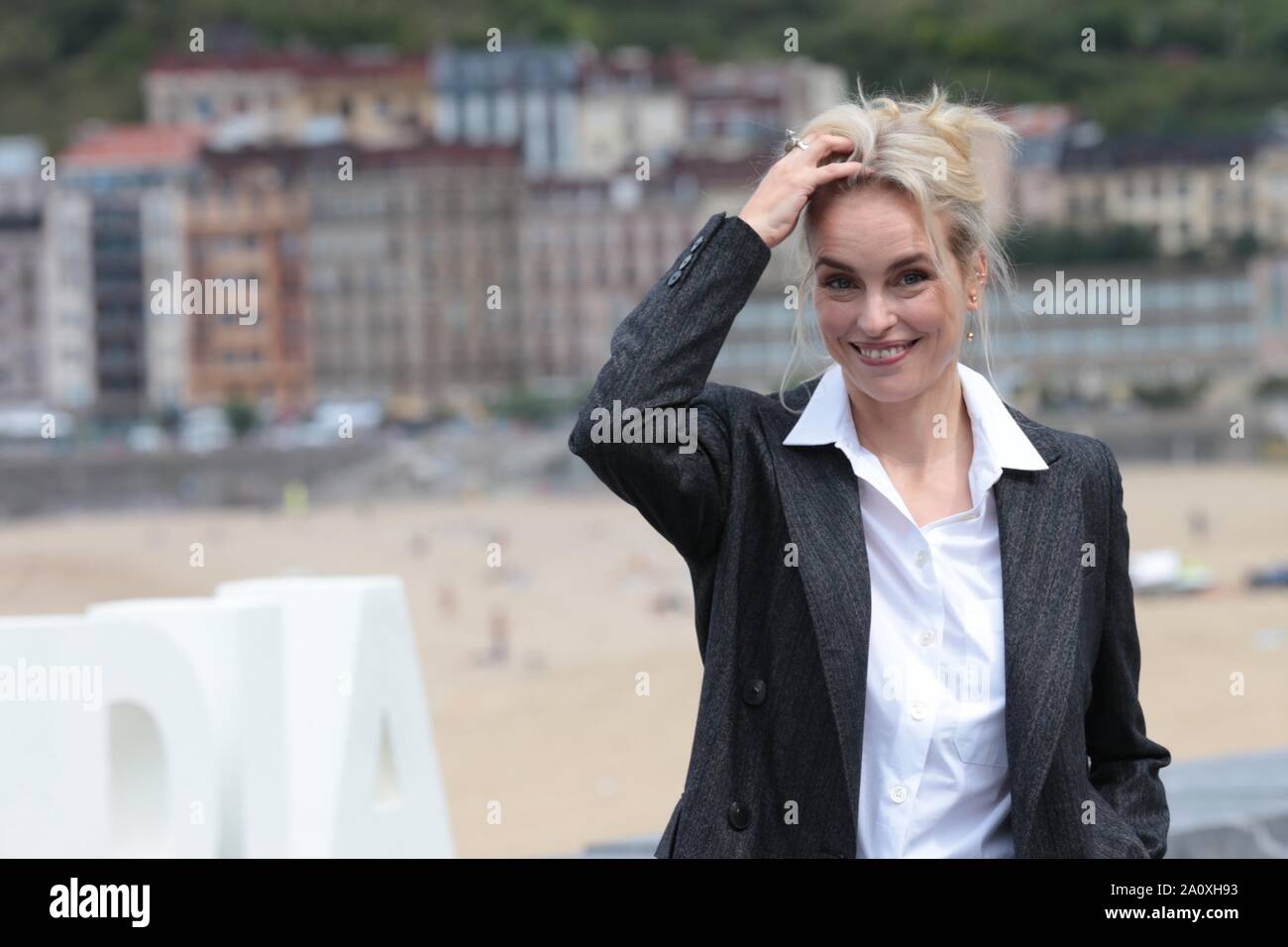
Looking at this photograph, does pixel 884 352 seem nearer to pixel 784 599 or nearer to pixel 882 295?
pixel 882 295

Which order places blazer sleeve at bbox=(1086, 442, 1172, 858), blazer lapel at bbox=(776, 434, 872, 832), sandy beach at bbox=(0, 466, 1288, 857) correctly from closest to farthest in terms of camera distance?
blazer lapel at bbox=(776, 434, 872, 832), blazer sleeve at bbox=(1086, 442, 1172, 858), sandy beach at bbox=(0, 466, 1288, 857)

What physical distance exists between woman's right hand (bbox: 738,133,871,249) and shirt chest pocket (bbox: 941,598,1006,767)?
32 cm

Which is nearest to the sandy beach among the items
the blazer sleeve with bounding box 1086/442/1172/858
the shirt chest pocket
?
the blazer sleeve with bounding box 1086/442/1172/858

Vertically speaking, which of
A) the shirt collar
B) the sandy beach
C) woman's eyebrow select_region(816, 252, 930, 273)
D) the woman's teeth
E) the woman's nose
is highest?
woman's eyebrow select_region(816, 252, 930, 273)

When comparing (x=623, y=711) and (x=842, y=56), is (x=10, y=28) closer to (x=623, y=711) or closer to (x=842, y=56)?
(x=842, y=56)

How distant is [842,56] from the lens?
57688 mm

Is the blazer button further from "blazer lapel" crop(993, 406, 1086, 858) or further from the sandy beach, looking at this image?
the sandy beach

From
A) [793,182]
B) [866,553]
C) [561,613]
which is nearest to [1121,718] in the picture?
[866,553]

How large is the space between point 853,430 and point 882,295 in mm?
120

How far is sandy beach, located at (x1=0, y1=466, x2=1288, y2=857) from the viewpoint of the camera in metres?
13.3

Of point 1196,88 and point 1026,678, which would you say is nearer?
point 1026,678

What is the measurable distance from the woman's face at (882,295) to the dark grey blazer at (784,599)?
0.21 ft
